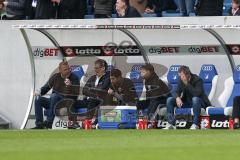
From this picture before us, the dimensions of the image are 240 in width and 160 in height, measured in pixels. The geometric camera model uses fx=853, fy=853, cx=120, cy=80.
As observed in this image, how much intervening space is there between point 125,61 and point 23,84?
2.62 m

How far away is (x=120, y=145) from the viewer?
1316 centimetres

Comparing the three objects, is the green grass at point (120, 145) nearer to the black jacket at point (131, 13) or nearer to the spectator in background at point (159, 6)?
the black jacket at point (131, 13)

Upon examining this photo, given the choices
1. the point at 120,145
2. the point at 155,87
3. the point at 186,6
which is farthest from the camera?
the point at 186,6

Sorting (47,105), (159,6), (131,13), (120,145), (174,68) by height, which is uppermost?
(159,6)

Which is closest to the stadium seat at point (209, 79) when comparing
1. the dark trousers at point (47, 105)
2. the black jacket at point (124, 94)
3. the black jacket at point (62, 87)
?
the black jacket at point (124, 94)

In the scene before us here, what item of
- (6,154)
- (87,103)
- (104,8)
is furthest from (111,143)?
(104,8)

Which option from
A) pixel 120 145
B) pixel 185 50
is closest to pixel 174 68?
pixel 185 50

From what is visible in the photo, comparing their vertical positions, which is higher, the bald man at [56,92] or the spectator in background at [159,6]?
the spectator in background at [159,6]

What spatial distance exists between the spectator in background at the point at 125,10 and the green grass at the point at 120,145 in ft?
16.0

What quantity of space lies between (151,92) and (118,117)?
42.0 inches

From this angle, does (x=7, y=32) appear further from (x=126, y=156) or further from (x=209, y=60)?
(x=126, y=156)

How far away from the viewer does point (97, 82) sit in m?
20.0

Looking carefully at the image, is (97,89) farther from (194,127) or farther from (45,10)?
(194,127)

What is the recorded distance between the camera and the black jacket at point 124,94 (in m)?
19.6
